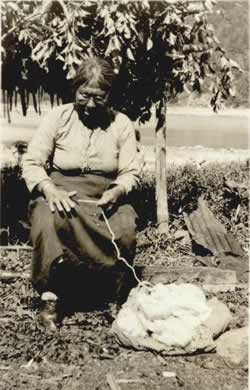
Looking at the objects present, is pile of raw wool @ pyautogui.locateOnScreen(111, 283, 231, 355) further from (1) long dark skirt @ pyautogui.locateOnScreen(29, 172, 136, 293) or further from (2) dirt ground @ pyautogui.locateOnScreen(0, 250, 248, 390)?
(1) long dark skirt @ pyautogui.locateOnScreen(29, 172, 136, 293)

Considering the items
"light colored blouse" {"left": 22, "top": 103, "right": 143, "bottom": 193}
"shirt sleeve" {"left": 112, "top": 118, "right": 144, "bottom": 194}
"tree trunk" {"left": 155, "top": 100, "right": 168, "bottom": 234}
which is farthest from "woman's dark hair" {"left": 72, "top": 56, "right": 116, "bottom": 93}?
"tree trunk" {"left": 155, "top": 100, "right": 168, "bottom": 234}

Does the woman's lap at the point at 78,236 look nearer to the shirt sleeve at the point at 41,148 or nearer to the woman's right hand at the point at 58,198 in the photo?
the woman's right hand at the point at 58,198

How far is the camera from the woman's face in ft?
12.5

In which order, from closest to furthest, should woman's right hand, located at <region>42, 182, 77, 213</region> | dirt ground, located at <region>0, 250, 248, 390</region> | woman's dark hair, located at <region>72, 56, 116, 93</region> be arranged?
dirt ground, located at <region>0, 250, 248, 390</region>, woman's right hand, located at <region>42, 182, 77, 213</region>, woman's dark hair, located at <region>72, 56, 116, 93</region>

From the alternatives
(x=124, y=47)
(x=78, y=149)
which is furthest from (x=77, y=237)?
(x=124, y=47)

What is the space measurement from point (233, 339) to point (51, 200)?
1.31 meters

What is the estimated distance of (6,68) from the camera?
5336 millimetres

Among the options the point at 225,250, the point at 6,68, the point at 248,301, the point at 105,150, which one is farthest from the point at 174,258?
the point at 6,68

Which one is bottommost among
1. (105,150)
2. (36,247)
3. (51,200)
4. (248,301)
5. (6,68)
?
(248,301)

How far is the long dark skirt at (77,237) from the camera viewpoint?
3719mm

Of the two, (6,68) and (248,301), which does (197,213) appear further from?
(6,68)

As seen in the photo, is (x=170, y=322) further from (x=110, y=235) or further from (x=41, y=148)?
(x=41, y=148)

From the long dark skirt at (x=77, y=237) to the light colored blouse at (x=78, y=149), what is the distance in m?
0.18

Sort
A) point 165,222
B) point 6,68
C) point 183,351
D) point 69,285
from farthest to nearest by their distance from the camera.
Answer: point 165,222 → point 6,68 → point 69,285 → point 183,351
